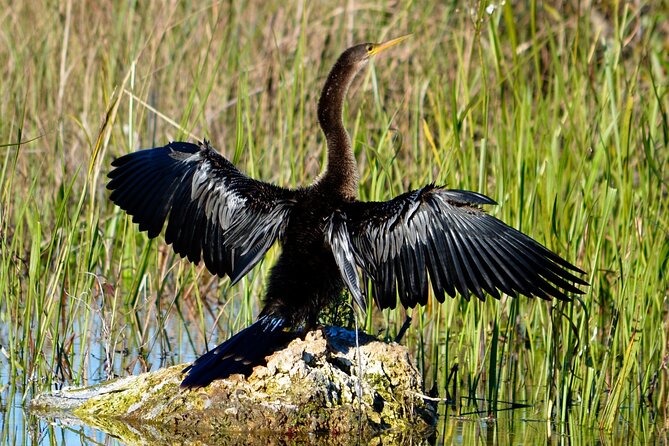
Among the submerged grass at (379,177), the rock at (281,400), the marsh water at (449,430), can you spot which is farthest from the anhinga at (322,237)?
the marsh water at (449,430)

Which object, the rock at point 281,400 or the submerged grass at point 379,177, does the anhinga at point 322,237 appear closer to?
the rock at point 281,400

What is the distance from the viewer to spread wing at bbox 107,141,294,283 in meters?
4.39

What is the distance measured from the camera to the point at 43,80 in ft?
24.3

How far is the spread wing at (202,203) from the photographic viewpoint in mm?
4391

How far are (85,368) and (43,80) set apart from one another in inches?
126

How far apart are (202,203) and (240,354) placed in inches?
29.1

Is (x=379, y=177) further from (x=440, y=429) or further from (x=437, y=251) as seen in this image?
(x=440, y=429)

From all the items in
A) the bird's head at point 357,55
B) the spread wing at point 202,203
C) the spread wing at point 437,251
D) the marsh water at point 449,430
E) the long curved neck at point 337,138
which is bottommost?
the marsh water at point 449,430

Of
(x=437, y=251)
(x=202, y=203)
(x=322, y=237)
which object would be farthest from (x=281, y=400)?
(x=202, y=203)

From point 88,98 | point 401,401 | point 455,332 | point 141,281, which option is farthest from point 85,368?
point 88,98

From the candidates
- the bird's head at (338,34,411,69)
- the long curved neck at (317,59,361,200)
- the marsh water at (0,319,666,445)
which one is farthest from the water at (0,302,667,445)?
the bird's head at (338,34,411,69)

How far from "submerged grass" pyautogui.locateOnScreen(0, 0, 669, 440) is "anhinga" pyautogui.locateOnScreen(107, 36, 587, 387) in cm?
29

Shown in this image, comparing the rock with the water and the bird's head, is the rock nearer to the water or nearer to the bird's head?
the water

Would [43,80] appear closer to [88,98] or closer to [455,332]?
[88,98]
